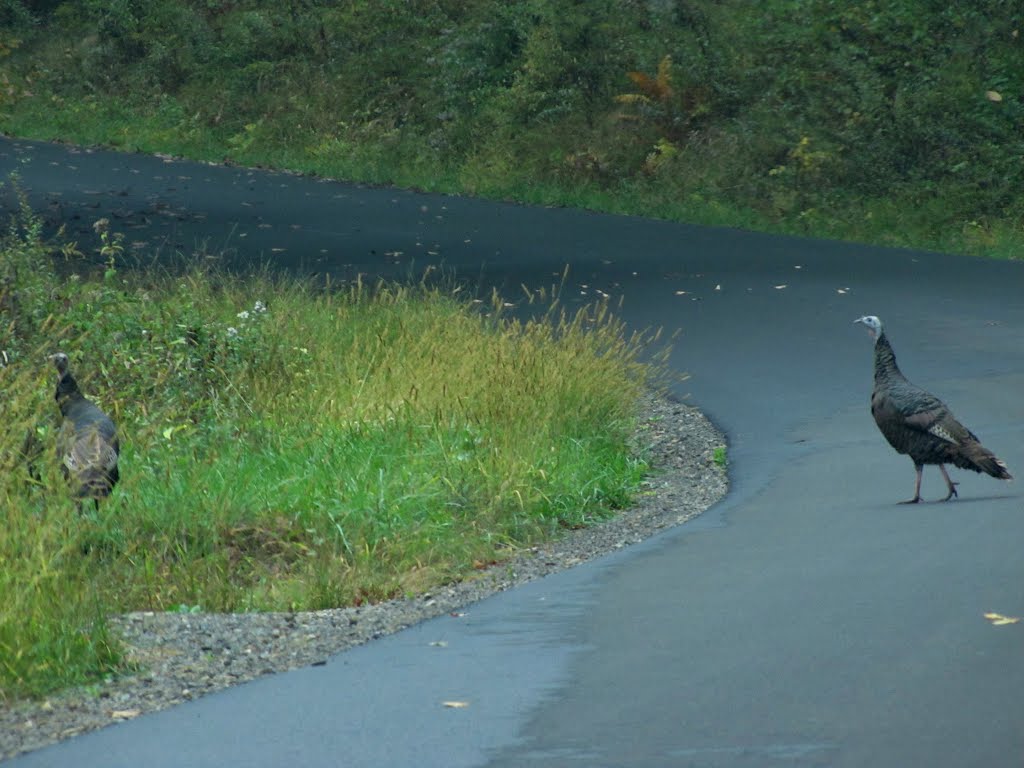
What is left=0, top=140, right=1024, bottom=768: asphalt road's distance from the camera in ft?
19.9

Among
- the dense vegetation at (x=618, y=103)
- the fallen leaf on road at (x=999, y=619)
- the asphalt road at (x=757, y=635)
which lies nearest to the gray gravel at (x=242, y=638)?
the asphalt road at (x=757, y=635)

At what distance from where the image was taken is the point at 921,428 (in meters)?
9.95

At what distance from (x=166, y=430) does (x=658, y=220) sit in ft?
51.4

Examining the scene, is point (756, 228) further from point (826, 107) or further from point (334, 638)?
point (334, 638)

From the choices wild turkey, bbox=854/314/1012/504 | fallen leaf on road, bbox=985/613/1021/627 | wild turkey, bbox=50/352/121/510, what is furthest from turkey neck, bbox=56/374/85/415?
fallen leaf on road, bbox=985/613/1021/627

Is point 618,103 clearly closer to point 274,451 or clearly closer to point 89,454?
point 274,451

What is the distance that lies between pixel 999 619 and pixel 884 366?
3109 millimetres

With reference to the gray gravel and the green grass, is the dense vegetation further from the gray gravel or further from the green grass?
the gray gravel

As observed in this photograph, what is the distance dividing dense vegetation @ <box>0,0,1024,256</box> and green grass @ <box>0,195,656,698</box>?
12322mm

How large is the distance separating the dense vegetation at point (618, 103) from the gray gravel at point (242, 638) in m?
14.9

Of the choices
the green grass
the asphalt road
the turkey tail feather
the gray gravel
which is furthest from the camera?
the turkey tail feather

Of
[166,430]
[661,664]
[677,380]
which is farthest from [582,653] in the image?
[677,380]

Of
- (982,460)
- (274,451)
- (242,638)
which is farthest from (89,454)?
(982,460)

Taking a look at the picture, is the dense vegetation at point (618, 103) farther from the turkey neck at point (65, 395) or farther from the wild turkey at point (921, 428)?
the turkey neck at point (65, 395)
